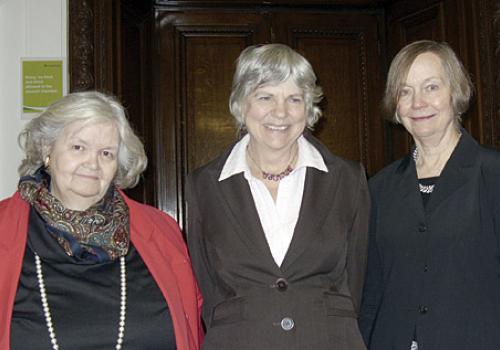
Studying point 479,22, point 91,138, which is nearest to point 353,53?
point 479,22

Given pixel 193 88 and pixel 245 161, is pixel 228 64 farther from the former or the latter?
pixel 245 161

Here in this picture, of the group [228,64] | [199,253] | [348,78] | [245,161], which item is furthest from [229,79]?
[199,253]

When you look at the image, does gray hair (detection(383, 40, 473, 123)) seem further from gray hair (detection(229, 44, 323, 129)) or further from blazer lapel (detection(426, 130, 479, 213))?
gray hair (detection(229, 44, 323, 129))

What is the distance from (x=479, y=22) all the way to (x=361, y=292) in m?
1.55

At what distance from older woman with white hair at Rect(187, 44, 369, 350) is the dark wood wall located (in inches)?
48.3

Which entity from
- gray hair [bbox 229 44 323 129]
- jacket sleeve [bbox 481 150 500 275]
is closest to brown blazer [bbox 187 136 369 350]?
gray hair [bbox 229 44 323 129]

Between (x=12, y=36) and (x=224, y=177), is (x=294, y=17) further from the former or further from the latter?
(x=224, y=177)

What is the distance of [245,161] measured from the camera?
2.14m

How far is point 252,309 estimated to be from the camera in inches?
74.4

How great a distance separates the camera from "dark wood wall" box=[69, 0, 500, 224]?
336cm

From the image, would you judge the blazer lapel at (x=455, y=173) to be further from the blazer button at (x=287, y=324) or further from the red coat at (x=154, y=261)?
the red coat at (x=154, y=261)

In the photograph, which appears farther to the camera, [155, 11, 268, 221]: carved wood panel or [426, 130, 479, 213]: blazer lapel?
[155, 11, 268, 221]: carved wood panel

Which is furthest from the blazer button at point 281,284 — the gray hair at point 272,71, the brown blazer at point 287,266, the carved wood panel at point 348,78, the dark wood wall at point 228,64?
the carved wood panel at point 348,78

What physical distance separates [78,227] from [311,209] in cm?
71
